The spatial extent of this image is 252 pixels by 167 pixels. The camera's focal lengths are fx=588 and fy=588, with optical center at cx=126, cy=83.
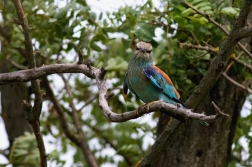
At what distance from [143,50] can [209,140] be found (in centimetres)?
104

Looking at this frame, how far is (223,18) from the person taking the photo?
16.9ft

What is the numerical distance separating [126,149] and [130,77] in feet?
5.85

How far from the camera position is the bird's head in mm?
4469

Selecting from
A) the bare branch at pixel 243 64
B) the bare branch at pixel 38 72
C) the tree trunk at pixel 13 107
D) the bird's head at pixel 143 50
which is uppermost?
the tree trunk at pixel 13 107

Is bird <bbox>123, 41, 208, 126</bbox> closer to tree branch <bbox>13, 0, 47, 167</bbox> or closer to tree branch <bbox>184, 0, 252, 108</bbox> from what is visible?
tree branch <bbox>184, 0, 252, 108</bbox>

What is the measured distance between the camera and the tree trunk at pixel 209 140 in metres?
4.93

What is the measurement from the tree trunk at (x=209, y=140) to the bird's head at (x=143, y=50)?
84cm

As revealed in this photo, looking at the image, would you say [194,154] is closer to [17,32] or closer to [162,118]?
[162,118]

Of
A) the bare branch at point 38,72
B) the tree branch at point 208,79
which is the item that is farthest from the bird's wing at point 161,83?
the bare branch at point 38,72

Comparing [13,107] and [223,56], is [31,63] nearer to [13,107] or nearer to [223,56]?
[223,56]

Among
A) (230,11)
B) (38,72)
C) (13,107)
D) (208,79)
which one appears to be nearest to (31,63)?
(38,72)

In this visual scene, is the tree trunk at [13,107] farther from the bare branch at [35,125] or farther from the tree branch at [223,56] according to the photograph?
the tree branch at [223,56]

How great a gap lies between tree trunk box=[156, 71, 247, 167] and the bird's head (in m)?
0.84

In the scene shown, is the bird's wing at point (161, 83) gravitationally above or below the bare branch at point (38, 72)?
below
